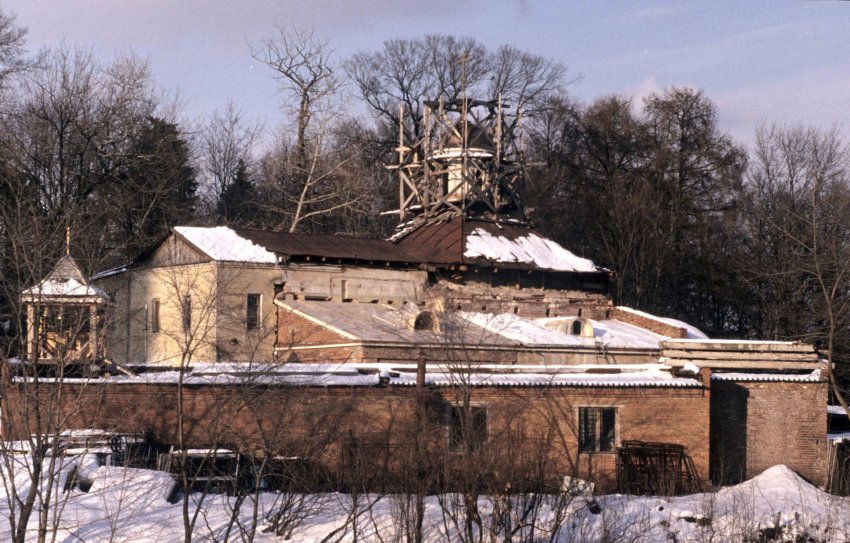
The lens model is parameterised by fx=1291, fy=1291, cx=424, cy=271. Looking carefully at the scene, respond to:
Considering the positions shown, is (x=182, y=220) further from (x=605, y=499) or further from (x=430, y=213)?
(x=605, y=499)

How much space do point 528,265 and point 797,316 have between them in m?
12.2

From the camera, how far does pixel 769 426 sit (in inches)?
1100

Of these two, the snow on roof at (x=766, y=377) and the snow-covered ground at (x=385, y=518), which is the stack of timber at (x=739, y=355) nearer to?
the snow on roof at (x=766, y=377)

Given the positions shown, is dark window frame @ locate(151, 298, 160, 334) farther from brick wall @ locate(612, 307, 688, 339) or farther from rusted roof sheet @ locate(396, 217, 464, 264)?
brick wall @ locate(612, 307, 688, 339)

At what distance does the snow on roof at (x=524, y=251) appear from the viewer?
39750mm

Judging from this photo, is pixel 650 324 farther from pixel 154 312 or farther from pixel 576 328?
pixel 154 312

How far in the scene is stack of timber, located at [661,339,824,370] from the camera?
28.4 metres

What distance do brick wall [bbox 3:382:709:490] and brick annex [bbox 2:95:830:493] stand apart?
42 mm

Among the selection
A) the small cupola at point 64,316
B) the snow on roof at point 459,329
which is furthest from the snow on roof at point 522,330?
the small cupola at point 64,316

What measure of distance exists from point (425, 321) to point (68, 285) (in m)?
11.3

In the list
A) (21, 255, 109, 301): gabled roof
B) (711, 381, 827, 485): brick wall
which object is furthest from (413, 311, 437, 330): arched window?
(21, 255, 109, 301): gabled roof

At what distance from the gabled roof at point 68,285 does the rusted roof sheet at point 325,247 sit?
9464 mm

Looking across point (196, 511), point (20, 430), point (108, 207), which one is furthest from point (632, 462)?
point (108, 207)

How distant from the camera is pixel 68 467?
21.1 metres
